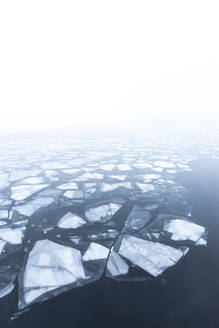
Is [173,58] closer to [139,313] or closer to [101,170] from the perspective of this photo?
[101,170]

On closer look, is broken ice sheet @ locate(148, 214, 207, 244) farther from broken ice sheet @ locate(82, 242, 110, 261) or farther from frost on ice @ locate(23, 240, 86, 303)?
frost on ice @ locate(23, 240, 86, 303)

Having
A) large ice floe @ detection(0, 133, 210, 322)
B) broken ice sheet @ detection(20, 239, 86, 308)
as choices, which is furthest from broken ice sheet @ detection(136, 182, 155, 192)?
broken ice sheet @ detection(20, 239, 86, 308)

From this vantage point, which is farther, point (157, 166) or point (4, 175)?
point (157, 166)

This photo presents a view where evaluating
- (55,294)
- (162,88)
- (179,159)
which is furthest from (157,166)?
(162,88)

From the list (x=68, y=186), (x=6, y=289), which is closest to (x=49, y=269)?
(x=6, y=289)

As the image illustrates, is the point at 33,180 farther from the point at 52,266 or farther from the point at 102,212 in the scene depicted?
the point at 52,266

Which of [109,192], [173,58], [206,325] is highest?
[173,58]

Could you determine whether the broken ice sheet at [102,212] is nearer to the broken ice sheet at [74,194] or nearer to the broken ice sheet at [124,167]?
the broken ice sheet at [74,194]

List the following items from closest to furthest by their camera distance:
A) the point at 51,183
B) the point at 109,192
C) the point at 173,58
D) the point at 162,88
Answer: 1. the point at 109,192
2. the point at 51,183
3. the point at 162,88
4. the point at 173,58
